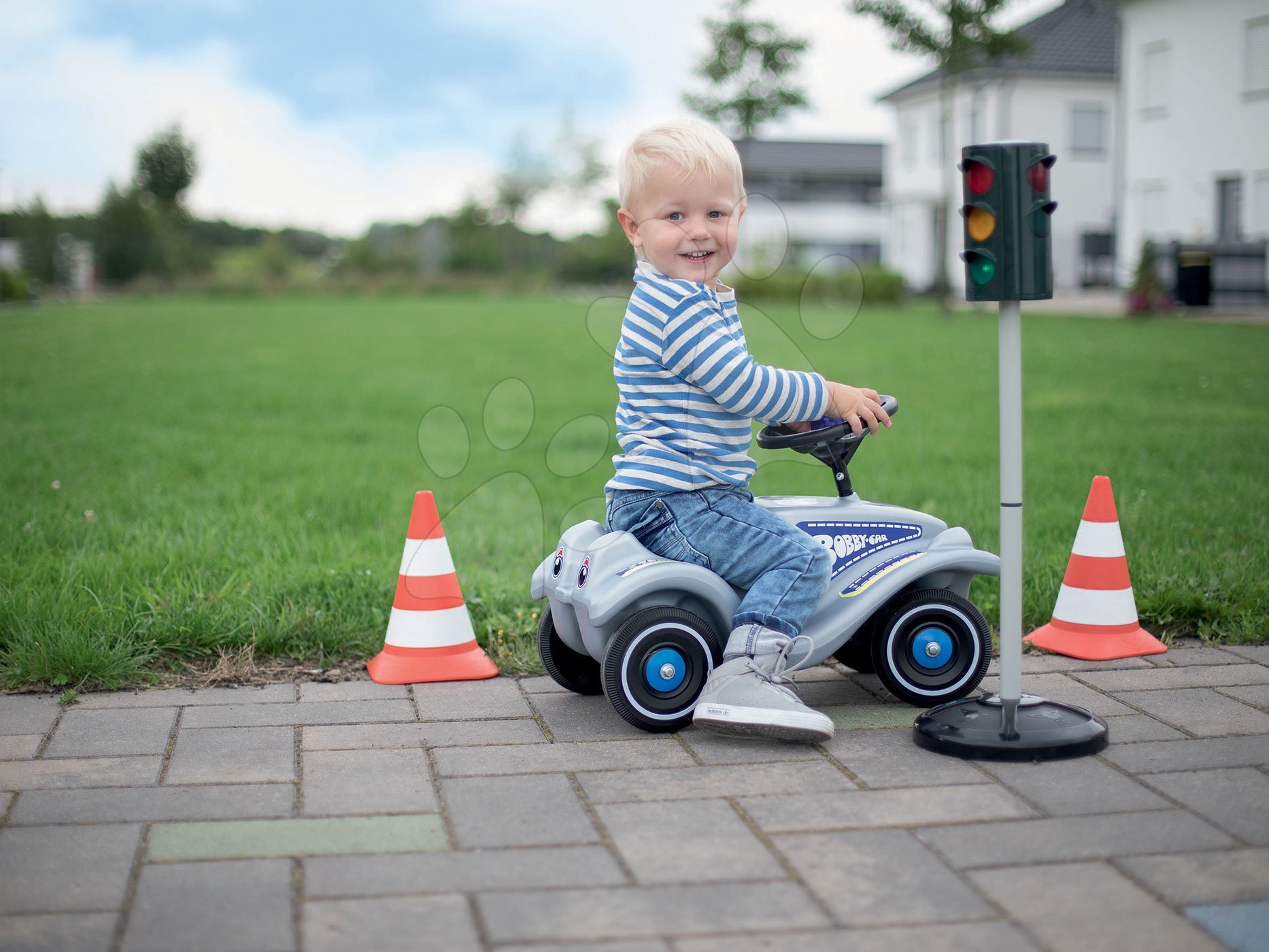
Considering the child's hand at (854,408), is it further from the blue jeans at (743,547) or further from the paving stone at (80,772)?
the paving stone at (80,772)

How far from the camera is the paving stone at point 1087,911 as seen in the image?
6.69ft

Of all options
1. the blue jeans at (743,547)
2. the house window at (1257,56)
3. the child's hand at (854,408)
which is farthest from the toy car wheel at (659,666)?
the house window at (1257,56)

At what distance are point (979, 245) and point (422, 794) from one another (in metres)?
1.73

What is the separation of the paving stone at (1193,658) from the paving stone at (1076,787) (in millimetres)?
→ 1019

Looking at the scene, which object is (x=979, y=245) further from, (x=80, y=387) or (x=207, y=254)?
(x=207, y=254)

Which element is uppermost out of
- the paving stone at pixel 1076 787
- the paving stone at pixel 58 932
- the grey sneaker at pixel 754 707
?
the grey sneaker at pixel 754 707

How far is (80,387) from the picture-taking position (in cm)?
1091

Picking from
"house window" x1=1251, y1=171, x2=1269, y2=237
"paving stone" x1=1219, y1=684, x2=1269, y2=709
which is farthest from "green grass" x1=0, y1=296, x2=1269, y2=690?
"house window" x1=1251, y1=171, x2=1269, y2=237

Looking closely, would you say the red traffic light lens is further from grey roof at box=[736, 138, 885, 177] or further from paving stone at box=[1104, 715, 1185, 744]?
grey roof at box=[736, 138, 885, 177]

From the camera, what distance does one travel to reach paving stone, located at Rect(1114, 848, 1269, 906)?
86.6 inches

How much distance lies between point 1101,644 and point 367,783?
2.32m

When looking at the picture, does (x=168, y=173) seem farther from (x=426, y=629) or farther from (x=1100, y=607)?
(x=1100, y=607)

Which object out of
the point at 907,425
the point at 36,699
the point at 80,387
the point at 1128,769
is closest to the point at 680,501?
the point at 1128,769

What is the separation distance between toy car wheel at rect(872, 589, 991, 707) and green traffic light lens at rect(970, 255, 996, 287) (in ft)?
3.13
